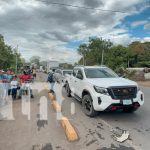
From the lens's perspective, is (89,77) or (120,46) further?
(120,46)

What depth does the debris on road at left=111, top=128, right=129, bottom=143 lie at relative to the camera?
5481mm

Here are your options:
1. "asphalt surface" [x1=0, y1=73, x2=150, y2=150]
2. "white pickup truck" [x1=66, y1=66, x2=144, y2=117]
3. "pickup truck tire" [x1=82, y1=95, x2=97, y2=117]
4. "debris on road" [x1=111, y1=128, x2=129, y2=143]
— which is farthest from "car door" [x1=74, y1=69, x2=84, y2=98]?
"debris on road" [x1=111, y1=128, x2=129, y2=143]

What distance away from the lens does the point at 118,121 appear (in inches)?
288

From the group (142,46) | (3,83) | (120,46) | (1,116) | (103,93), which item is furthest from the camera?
(142,46)

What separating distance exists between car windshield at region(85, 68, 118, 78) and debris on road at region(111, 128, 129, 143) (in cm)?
300

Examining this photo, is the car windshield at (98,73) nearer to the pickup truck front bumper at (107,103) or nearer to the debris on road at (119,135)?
the pickup truck front bumper at (107,103)

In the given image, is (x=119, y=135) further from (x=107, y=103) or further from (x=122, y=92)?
(x=122, y=92)

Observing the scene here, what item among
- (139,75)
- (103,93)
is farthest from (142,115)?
(139,75)

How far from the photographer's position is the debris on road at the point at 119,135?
216 inches

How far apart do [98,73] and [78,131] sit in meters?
3.62

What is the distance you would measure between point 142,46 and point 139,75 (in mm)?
38843

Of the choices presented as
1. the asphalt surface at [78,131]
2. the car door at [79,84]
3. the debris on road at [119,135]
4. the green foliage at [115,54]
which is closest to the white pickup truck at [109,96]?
the asphalt surface at [78,131]

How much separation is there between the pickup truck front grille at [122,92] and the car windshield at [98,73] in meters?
1.82

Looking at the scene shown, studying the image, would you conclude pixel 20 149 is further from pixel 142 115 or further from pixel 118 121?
pixel 142 115
